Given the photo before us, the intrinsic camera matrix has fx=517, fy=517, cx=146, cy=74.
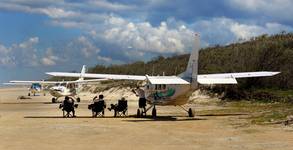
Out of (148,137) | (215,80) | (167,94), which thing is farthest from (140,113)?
(148,137)

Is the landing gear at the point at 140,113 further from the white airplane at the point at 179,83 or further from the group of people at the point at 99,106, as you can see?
the group of people at the point at 99,106

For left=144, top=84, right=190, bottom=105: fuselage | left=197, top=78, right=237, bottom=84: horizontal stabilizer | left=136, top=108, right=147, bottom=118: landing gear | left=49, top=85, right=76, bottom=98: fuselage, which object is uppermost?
left=49, top=85, right=76, bottom=98: fuselage

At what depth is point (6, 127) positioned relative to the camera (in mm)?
21141

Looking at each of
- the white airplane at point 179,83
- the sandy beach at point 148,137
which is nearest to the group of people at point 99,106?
the white airplane at point 179,83

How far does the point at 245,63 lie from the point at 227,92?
519 cm

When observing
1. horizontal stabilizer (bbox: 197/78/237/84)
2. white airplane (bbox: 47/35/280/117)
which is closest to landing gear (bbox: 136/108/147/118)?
white airplane (bbox: 47/35/280/117)

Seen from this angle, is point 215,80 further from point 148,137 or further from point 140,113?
point 148,137

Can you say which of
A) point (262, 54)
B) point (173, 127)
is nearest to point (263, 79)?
point (262, 54)

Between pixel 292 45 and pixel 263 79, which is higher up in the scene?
pixel 292 45

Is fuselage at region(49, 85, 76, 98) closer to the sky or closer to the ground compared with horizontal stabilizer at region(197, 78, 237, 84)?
closer to the sky

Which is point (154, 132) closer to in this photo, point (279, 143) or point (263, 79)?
point (279, 143)

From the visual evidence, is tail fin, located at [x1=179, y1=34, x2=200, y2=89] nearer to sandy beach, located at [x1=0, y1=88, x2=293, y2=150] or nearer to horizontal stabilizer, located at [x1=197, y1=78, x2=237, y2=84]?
horizontal stabilizer, located at [x1=197, y1=78, x2=237, y2=84]

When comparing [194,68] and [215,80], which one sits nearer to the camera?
[194,68]

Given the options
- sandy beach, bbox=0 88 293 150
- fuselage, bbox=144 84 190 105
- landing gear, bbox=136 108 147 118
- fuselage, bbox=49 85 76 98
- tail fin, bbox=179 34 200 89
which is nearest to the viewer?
sandy beach, bbox=0 88 293 150
